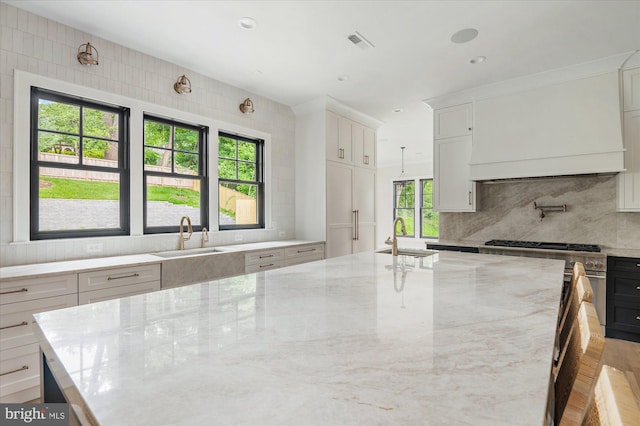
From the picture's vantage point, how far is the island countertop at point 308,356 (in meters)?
0.52

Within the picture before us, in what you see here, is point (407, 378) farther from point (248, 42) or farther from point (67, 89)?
point (67, 89)

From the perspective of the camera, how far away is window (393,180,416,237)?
909 cm

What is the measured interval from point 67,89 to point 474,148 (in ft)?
14.3

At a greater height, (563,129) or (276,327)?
(563,129)

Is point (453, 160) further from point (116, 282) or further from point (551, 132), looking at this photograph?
point (116, 282)

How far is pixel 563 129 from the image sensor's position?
3.42m

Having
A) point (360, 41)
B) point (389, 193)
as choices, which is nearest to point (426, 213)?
point (389, 193)

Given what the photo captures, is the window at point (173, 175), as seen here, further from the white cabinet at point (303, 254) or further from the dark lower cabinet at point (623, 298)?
the dark lower cabinet at point (623, 298)

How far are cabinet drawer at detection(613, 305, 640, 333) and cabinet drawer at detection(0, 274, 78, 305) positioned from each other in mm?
4730

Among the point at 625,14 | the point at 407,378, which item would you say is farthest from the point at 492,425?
the point at 625,14

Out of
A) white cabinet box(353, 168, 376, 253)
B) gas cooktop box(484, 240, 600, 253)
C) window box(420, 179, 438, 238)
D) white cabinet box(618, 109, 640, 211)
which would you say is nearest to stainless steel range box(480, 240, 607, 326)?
gas cooktop box(484, 240, 600, 253)

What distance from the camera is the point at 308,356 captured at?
2.35ft

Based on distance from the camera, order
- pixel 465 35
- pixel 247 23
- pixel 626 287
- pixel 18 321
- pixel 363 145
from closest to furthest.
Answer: pixel 18 321 < pixel 247 23 < pixel 465 35 < pixel 626 287 < pixel 363 145

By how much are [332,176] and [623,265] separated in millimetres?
3346
